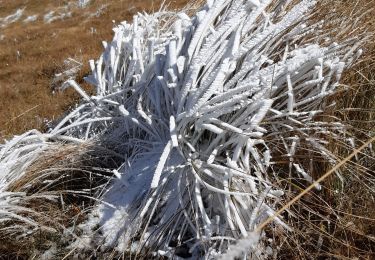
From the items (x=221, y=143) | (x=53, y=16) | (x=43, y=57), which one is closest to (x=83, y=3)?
(x=53, y=16)

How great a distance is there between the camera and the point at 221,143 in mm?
2215

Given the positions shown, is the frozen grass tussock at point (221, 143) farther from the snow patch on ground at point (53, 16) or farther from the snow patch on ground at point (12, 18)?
the snow patch on ground at point (12, 18)

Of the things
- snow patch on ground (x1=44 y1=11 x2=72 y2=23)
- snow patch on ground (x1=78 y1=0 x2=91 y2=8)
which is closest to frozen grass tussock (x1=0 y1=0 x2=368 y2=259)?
snow patch on ground (x1=44 y1=11 x2=72 y2=23)

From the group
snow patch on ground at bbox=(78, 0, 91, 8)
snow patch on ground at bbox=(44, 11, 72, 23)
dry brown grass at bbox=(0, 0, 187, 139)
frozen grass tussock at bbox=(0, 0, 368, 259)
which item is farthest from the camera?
snow patch on ground at bbox=(78, 0, 91, 8)

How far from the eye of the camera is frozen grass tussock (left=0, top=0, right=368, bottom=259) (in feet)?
6.77

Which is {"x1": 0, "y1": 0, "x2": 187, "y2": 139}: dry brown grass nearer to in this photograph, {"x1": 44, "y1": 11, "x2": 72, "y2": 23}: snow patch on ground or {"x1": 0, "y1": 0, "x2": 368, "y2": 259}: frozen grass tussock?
{"x1": 44, "y1": 11, "x2": 72, "y2": 23}: snow patch on ground

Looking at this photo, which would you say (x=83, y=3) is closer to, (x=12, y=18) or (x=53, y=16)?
(x=53, y=16)

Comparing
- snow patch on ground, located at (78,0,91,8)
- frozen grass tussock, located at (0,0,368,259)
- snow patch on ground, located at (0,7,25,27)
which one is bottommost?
snow patch on ground, located at (0,7,25,27)

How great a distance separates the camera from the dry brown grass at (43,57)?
278 inches

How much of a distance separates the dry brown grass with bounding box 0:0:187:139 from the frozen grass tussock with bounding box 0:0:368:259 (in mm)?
2614

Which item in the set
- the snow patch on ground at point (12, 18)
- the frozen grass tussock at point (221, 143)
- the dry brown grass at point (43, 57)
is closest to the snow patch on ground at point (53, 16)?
the dry brown grass at point (43, 57)

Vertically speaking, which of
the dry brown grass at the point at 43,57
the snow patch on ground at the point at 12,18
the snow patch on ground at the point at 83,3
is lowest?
the snow patch on ground at the point at 12,18

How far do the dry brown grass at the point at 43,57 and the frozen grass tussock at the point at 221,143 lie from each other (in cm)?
261

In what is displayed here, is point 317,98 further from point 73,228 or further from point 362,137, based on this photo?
point 73,228
